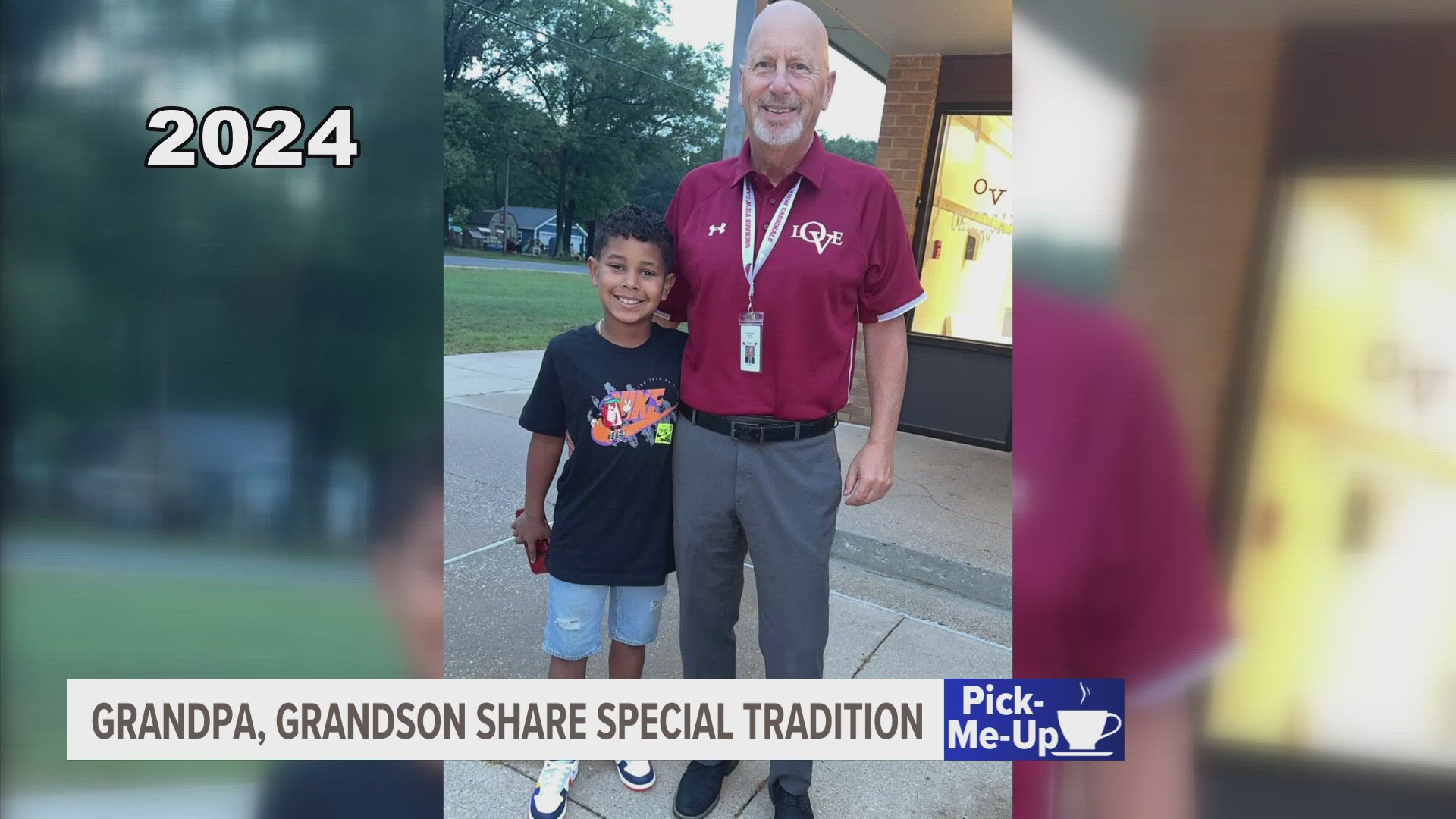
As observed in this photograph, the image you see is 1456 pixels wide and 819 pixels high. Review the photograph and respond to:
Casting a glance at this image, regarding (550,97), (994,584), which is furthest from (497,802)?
(550,97)

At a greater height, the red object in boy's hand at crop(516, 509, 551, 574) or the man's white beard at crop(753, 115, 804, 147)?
the man's white beard at crop(753, 115, 804, 147)

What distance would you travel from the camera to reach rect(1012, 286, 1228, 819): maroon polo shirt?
1348mm

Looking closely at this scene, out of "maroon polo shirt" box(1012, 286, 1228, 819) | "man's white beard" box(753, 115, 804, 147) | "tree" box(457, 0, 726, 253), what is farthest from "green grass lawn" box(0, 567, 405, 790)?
"tree" box(457, 0, 726, 253)

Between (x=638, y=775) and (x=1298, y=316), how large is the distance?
196 cm

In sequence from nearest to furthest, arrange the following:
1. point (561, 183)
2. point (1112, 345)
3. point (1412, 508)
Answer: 1. point (1412, 508)
2. point (1112, 345)
3. point (561, 183)

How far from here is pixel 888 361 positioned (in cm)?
218

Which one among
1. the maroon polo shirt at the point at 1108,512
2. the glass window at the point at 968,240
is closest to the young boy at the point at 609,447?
the maroon polo shirt at the point at 1108,512

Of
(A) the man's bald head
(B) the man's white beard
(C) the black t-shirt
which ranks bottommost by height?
(C) the black t-shirt

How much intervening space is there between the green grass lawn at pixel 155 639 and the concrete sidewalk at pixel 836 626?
0.89m

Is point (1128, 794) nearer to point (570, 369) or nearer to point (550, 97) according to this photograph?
point (570, 369)

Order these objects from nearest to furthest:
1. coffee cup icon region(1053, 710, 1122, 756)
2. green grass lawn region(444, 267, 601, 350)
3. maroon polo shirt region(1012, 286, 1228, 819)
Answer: maroon polo shirt region(1012, 286, 1228, 819) → coffee cup icon region(1053, 710, 1122, 756) → green grass lawn region(444, 267, 601, 350)

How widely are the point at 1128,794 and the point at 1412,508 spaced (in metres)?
0.69

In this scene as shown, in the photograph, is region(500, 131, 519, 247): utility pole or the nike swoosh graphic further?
region(500, 131, 519, 247): utility pole

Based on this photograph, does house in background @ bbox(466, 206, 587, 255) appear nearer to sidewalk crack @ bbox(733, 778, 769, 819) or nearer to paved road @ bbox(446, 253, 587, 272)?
paved road @ bbox(446, 253, 587, 272)
